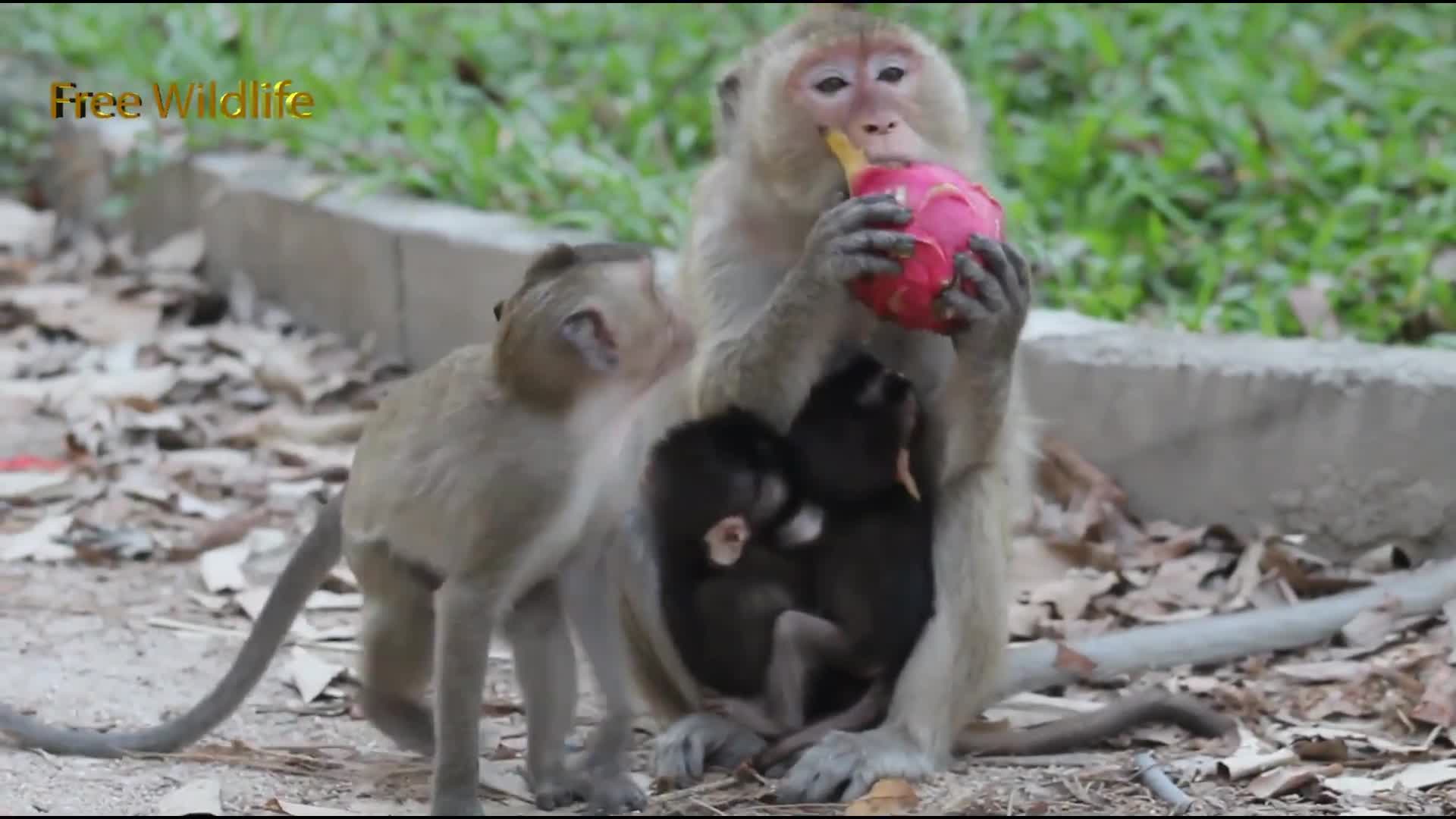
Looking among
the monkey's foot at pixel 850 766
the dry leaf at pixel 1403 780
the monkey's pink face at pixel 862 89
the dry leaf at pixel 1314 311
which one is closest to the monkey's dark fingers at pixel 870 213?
the monkey's pink face at pixel 862 89

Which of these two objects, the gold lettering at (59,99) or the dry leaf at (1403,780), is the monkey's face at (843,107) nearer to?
the dry leaf at (1403,780)

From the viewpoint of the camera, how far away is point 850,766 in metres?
4.35

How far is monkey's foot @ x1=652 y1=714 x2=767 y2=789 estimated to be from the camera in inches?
178

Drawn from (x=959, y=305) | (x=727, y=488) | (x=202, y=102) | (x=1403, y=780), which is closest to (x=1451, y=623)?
(x=1403, y=780)

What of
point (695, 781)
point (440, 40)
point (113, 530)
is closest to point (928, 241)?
point (695, 781)

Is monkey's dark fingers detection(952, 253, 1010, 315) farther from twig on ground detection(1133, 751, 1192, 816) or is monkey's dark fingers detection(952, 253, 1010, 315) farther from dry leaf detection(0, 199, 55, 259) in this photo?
dry leaf detection(0, 199, 55, 259)

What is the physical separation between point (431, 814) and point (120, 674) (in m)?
1.60

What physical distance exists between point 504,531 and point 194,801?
0.77m

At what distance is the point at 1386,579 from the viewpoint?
558 centimetres

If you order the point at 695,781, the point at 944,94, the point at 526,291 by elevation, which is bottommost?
the point at 695,781

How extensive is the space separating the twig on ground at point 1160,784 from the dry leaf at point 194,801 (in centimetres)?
177

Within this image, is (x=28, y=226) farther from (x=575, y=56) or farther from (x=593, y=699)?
(x=593, y=699)

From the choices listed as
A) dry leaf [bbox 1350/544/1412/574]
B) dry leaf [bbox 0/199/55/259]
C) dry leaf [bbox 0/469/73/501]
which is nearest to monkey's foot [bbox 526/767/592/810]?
dry leaf [bbox 1350/544/1412/574]

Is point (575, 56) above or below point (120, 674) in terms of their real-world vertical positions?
above
